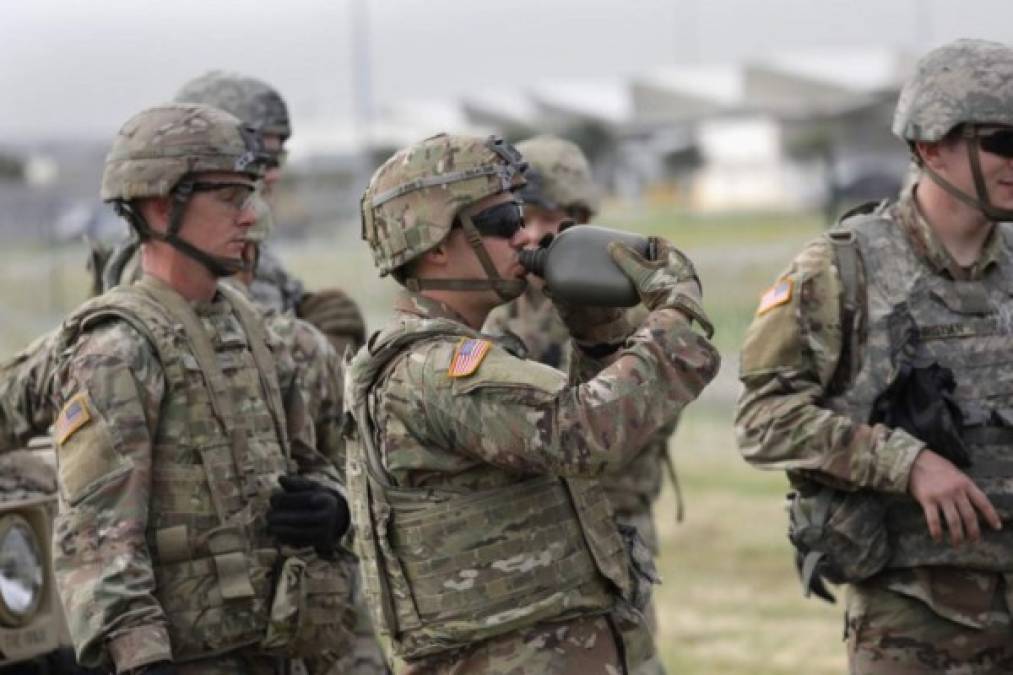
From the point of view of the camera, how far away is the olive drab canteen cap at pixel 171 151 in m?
5.00

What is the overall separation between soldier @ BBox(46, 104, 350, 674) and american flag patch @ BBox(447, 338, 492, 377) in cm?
100

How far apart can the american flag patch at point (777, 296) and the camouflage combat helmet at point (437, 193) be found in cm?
121

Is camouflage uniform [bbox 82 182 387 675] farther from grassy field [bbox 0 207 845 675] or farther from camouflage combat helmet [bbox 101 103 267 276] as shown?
grassy field [bbox 0 207 845 675]

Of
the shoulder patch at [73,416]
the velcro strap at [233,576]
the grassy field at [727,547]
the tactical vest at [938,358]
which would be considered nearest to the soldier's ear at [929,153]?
the tactical vest at [938,358]

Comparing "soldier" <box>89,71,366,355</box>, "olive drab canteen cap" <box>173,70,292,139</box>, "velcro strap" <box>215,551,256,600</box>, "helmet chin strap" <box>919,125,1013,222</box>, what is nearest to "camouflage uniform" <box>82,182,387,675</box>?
"soldier" <box>89,71,366,355</box>

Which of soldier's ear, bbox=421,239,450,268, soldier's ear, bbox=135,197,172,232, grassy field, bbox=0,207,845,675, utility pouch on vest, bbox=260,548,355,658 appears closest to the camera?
soldier's ear, bbox=421,239,450,268

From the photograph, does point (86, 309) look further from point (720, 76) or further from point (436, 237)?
point (720, 76)

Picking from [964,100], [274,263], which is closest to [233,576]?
[274,263]

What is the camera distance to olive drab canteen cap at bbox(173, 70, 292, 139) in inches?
271

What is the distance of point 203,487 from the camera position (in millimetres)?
4887

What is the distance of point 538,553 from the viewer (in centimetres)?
429

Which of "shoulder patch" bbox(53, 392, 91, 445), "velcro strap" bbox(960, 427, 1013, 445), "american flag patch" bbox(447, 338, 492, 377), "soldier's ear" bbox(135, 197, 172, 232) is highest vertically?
"soldier's ear" bbox(135, 197, 172, 232)

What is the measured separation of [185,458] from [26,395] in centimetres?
70

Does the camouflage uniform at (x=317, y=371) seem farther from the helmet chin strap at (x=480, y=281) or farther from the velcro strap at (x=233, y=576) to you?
the helmet chin strap at (x=480, y=281)
